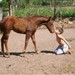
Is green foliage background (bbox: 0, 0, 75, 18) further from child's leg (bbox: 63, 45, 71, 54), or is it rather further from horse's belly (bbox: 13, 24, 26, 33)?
horse's belly (bbox: 13, 24, 26, 33)

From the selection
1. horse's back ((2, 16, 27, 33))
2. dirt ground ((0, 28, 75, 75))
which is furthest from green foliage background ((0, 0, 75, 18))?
horse's back ((2, 16, 27, 33))

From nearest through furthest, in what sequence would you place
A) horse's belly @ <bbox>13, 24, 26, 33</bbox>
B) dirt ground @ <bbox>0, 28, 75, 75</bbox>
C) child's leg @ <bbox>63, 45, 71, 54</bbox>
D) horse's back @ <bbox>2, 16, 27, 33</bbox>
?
dirt ground @ <bbox>0, 28, 75, 75</bbox> < horse's back @ <bbox>2, 16, 27, 33</bbox> < horse's belly @ <bbox>13, 24, 26, 33</bbox> < child's leg @ <bbox>63, 45, 71, 54</bbox>

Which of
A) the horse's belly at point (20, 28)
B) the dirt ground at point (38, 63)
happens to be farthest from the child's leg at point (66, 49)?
the horse's belly at point (20, 28)

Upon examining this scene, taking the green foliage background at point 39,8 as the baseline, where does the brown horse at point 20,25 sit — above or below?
above

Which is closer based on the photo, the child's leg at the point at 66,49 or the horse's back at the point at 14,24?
the horse's back at the point at 14,24

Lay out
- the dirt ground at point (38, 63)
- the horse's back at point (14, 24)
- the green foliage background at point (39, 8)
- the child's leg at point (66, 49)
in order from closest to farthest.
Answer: the dirt ground at point (38, 63)
the horse's back at point (14, 24)
the child's leg at point (66, 49)
the green foliage background at point (39, 8)

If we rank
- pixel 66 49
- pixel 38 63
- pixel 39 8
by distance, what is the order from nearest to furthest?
pixel 38 63, pixel 66 49, pixel 39 8

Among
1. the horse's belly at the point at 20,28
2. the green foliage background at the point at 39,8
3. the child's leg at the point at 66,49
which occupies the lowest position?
the green foliage background at the point at 39,8

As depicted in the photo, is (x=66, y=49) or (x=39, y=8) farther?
(x=39, y=8)

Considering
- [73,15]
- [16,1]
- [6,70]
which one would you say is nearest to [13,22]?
[6,70]

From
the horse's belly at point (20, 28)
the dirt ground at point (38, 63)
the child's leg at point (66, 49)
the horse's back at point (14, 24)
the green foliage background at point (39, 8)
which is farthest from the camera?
the green foliage background at point (39, 8)

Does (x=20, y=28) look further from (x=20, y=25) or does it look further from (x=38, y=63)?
(x=38, y=63)

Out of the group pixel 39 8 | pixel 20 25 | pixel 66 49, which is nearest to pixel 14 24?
pixel 20 25

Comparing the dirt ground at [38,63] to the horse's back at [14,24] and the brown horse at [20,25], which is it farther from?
the horse's back at [14,24]
